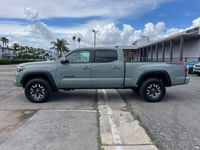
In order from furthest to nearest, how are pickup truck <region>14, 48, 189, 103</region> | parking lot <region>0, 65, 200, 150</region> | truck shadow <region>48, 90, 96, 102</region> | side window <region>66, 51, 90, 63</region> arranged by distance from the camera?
truck shadow <region>48, 90, 96, 102</region> → side window <region>66, 51, 90, 63</region> → pickup truck <region>14, 48, 189, 103</region> → parking lot <region>0, 65, 200, 150</region>

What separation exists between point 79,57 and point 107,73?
3.80 feet

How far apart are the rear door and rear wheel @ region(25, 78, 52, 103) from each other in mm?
1680

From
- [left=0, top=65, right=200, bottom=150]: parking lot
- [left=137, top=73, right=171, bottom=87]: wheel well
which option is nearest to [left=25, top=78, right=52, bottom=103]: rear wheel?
[left=0, top=65, right=200, bottom=150]: parking lot

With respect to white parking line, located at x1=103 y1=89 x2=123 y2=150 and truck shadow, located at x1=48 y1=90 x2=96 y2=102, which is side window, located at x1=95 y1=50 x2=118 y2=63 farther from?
white parking line, located at x1=103 y1=89 x2=123 y2=150

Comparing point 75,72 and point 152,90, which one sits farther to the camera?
point 152,90

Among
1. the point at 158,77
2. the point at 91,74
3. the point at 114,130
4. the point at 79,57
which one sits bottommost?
the point at 114,130

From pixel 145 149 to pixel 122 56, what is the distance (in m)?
5.08

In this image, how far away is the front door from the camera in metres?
9.09

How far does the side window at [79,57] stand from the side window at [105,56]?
34cm

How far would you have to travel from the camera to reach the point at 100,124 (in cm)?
621

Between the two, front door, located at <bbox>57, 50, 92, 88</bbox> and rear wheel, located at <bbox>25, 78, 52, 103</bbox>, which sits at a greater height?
front door, located at <bbox>57, 50, 92, 88</bbox>

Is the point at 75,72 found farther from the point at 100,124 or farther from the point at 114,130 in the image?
the point at 114,130

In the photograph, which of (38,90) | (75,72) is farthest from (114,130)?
(38,90)

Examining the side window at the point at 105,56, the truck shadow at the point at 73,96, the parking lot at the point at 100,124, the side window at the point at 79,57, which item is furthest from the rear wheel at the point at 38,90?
the side window at the point at 105,56
